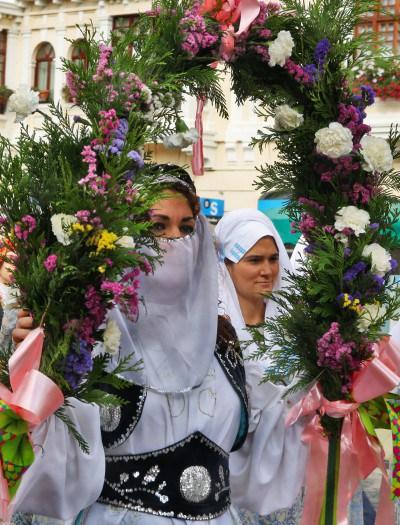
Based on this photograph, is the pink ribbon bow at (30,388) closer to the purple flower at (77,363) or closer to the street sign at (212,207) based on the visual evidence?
the purple flower at (77,363)

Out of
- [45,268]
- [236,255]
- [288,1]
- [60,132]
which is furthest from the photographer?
[236,255]

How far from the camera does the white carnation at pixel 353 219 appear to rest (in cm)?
396

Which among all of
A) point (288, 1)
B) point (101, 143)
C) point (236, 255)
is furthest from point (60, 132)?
point (236, 255)

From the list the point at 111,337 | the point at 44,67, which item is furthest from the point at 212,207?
the point at 111,337

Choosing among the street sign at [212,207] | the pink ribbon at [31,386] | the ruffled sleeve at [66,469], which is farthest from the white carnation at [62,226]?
the street sign at [212,207]

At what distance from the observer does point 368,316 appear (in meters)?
3.96

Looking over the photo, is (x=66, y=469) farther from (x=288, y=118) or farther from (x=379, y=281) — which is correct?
(x=288, y=118)

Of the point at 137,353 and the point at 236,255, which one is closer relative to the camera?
the point at 137,353

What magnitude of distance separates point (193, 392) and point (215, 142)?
690 inches

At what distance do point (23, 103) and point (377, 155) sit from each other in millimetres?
1170

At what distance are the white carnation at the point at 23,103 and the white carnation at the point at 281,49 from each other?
0.84 meters

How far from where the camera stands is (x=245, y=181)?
68.5ft

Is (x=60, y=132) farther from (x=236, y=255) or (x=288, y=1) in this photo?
(x=236, y=255)

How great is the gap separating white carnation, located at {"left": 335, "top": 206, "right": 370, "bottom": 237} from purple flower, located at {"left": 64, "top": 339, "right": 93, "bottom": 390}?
1.02 m
